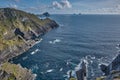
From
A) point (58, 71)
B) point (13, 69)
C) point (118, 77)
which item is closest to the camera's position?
point (118, 77)

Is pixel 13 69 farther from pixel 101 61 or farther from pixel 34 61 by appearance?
pixel 101 61

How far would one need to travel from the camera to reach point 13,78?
471 ft

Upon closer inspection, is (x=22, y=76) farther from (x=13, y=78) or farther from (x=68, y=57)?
(x=68, y=57)

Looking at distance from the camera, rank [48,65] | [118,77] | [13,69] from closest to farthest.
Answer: [118,77]
[13,69]
[48,65]

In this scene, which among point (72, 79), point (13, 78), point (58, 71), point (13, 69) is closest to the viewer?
point (72, 79)

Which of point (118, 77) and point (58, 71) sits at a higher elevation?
point (118, 77)

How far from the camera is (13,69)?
501 feet

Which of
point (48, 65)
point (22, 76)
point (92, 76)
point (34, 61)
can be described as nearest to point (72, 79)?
point (92, 76)

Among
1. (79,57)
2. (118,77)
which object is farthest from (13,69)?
(118,77)

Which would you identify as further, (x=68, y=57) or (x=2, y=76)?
(x=68, y=57)

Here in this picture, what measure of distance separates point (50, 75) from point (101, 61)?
41.8 meters

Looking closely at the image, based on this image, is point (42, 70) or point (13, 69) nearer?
point (13, 69)

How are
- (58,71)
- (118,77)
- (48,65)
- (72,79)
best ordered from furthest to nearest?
(48,65), (58,71), (72,79), (118,77)

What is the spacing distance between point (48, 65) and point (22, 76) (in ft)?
112
